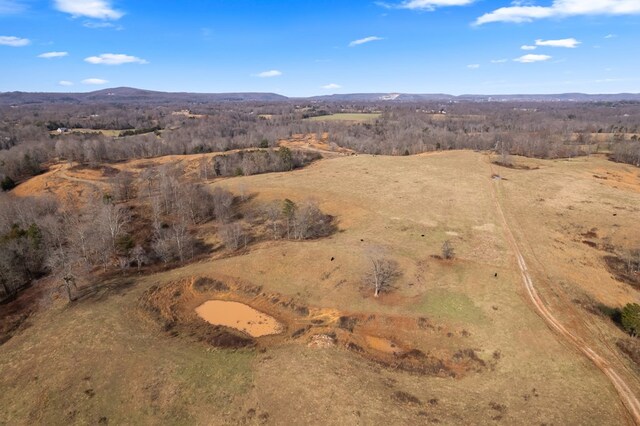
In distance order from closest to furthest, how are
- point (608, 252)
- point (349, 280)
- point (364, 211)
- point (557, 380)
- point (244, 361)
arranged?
1. point (557, 380)
2. point (244, 361)
3. point (349, 280)
4. point (608, 252)
5. point (364, 211)

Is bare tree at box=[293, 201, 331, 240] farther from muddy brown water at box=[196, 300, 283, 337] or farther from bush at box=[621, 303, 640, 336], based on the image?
bush at box=[621, 303, 640, 336]

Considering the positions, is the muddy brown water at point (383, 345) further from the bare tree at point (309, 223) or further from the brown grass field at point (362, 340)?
the bare tree at point (309, 223)

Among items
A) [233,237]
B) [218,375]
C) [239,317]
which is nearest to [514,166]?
[233,237]

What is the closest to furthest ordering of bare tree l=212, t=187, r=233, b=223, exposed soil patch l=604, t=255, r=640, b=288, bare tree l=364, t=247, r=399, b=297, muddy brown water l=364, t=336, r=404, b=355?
muddy brown water l=364, t=336, r=404, b=355 → bare tree l=364, t=247, r=399, b=297 → exposed soil patch l=604, t=255, r=640, b=288 → bare tree l=212, t=187, r=233, b=223

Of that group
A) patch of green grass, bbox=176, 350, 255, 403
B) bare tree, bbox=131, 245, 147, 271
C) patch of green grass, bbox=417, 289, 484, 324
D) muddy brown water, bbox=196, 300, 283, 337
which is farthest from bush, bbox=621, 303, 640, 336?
bare tree, bbox=131, 245, 147, 271

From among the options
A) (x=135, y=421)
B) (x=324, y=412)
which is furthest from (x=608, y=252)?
(x=135, y=421)

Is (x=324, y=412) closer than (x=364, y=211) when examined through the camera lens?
Yes

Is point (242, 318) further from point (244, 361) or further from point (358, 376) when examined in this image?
point (358, 376)
